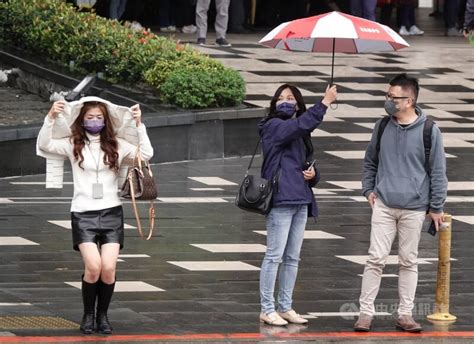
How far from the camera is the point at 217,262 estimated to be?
13523 millimetres

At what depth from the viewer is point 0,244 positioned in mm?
14023

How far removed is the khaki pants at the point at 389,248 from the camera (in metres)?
11.0

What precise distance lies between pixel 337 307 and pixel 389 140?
4.91 ft

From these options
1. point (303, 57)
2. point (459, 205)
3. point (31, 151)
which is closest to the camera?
point (459, 205)

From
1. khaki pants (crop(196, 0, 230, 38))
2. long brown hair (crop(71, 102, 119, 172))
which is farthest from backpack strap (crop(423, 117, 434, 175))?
khaki pants (crop(196, 0, 230, 38))

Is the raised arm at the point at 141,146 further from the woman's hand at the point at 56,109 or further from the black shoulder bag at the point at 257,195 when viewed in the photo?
the black shoulder bag at the point at 257,195

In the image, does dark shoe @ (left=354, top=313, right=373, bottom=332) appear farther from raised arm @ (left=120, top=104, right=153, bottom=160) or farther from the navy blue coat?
raised arm @ (left=120, top=104, right=153, bottom=160)

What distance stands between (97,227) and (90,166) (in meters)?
0.41

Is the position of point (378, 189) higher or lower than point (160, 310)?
higher

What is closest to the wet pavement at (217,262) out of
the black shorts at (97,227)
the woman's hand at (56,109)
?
the black shorts at (97,227)

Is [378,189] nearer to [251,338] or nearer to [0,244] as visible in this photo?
[251,338]

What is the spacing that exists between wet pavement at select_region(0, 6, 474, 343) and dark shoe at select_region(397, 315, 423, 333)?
0.24 ft

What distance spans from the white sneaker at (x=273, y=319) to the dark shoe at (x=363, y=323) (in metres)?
0.49

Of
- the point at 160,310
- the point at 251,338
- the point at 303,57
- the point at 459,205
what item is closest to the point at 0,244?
the point at 160,310
